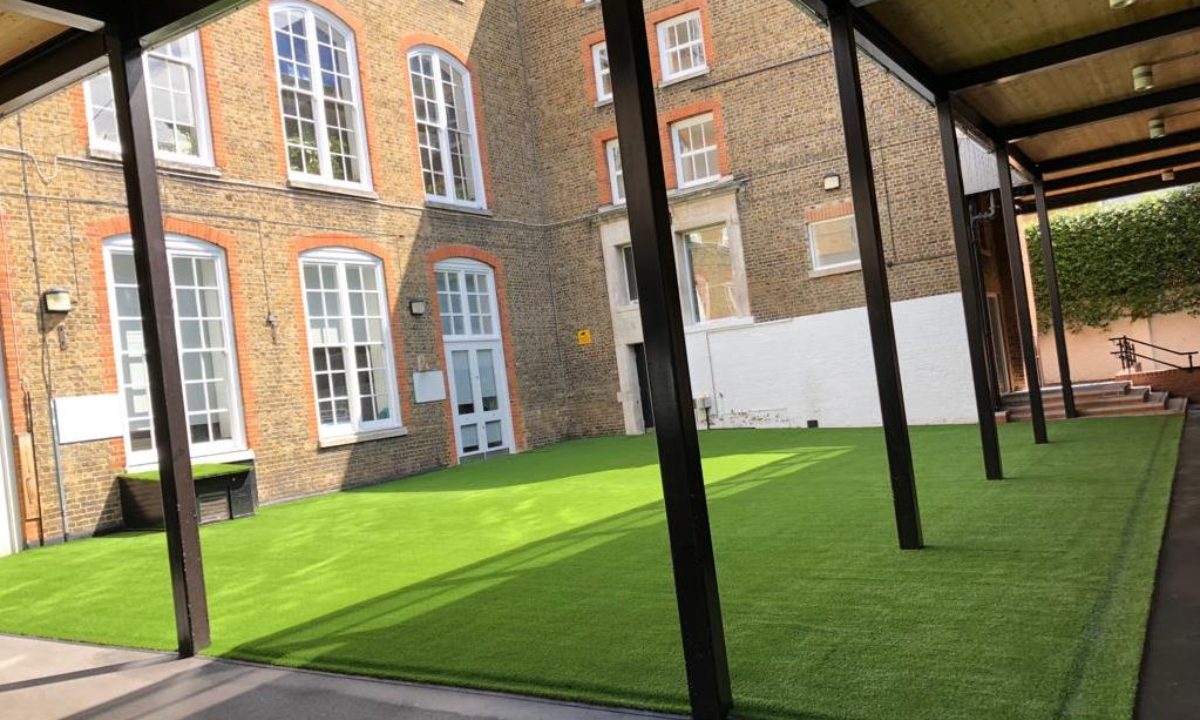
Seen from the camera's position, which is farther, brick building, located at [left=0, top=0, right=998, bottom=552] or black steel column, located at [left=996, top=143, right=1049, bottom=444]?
brick building, located at [left=0, top=0, right=998, bottom=552]

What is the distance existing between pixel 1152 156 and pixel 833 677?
11.8 meters

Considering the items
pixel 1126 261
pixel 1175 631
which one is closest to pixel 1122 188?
pixel 1126 261

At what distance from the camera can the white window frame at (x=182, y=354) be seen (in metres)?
10.3

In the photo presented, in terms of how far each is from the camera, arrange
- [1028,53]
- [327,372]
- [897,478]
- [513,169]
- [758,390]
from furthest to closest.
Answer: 1. [513,169]
2. [758,390]
3. [327,372]
4. [1028,53]
5. [897,478]

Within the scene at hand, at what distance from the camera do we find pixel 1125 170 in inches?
494

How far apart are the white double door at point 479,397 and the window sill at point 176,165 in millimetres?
4738

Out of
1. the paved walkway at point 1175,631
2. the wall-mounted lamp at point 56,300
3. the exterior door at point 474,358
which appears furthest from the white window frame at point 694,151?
the paved walkway at point 1175,631

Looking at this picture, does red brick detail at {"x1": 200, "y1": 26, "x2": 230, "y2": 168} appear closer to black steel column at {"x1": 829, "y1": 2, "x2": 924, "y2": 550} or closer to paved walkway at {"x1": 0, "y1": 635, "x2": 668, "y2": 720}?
paved walkway at {"x1": 0, "y1": 635, "x2": 668, "y2": 720}

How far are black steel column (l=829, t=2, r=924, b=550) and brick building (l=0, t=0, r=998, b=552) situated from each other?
856 centimetres

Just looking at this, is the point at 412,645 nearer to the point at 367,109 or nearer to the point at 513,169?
the point at 367,109

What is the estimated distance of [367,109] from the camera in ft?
45.1

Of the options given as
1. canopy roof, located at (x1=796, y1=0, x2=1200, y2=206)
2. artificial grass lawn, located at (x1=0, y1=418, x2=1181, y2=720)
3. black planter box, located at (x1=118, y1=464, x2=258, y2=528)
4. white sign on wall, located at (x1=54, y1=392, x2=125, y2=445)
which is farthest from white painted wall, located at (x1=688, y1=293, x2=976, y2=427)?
white sign on wall, located at (x1=54, y1=392, x2=125, y2=445)

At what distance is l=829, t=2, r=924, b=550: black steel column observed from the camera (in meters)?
5.35

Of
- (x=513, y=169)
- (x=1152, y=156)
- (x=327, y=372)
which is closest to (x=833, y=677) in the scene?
(x=327, y=372)
